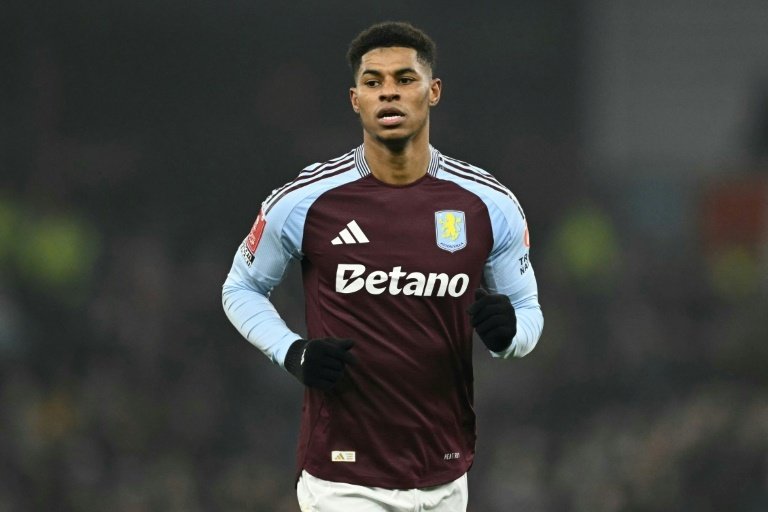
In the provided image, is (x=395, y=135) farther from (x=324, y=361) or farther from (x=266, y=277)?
(x=324, y=361)

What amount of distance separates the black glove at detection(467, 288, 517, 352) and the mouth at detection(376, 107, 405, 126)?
0.51 metres

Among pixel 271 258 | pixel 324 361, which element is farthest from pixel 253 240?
pixel 324 361

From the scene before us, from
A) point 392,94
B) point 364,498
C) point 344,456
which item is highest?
point 392,94

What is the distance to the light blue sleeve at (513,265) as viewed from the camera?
11.8 feet

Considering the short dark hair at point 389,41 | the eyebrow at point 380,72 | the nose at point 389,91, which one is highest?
the short dark hair at point 389,41

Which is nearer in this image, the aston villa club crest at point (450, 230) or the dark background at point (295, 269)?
the aston villa club crest at point (450, 230)

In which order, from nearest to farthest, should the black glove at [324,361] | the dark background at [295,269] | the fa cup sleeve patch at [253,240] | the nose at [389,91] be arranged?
1. the black glove at [324,361]
2. the nose at [389,91]
3. the fa cup sleeve patch at [253,240]
4. the dark background at [295,269]

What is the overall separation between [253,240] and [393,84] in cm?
58

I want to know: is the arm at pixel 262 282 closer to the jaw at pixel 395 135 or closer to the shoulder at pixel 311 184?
the shoulder at pixel 311 184

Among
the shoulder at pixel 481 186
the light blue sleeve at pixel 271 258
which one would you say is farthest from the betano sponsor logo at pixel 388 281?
→ the shoulder at pixel 481 186

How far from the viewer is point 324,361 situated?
3.24m
